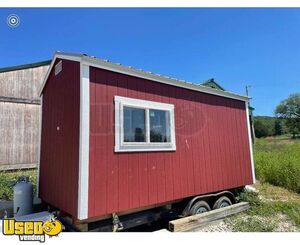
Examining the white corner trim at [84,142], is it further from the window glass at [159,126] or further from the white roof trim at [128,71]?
the window glass at [159,126]

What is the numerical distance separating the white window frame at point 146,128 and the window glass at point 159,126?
2.7 inches

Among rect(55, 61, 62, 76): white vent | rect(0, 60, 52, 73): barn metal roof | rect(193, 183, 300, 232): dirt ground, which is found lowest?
rect(193, 183, 300, 232): dirt ground

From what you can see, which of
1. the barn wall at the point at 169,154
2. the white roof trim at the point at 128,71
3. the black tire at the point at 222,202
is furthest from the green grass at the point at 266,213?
the white roof trim at the point at 128,71

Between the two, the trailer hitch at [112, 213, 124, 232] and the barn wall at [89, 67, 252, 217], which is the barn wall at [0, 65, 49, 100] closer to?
the barn wall at [89, 67, 252, 217]

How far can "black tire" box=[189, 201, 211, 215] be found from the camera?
16.9 feet

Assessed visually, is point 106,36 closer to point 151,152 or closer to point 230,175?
point 151,152

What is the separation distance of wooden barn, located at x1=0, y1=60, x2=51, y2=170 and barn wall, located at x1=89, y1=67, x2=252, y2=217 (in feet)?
24.6

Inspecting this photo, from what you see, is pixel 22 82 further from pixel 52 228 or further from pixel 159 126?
pixel 52 228

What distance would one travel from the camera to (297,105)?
57719mm

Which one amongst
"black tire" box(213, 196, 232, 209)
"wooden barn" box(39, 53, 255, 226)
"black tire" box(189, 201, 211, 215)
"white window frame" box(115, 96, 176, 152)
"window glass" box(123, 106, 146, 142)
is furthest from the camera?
"black tire" box(213, 196, 232, 209)

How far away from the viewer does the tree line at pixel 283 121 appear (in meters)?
46.1

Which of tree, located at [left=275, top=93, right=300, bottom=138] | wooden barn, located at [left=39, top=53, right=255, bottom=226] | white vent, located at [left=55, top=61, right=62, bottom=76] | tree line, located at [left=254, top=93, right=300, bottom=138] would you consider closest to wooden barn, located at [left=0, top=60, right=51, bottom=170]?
wooden barn, located at [left=39, top=53, right=255, bottom=226]

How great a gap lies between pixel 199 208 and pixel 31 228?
3164 mm
